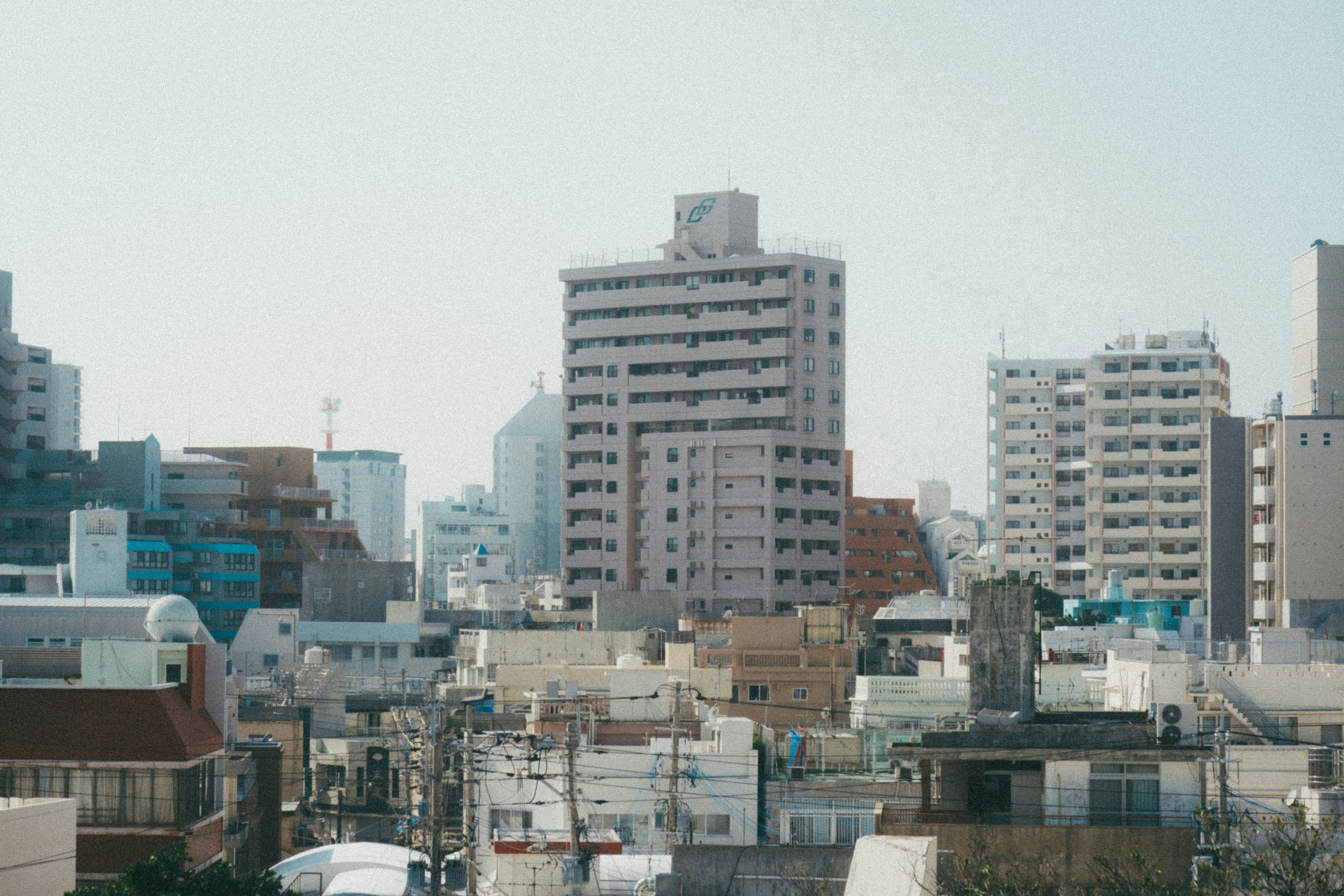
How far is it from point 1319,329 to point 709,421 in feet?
163

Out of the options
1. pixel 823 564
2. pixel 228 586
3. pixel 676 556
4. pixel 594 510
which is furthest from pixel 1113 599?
pixel 228 586

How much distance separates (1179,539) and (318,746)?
274 feet

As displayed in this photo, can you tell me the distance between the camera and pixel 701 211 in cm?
12375

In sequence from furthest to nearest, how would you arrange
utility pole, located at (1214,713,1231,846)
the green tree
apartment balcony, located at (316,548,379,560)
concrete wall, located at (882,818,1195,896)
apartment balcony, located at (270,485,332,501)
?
apartment balcony, located at (270,485,332,501) → apartment balcony, located at (316,548,379,560) → the green tree → concrete wall, located at (882,818,1195,896) → utility pole, located at (1214,713,1231,846)

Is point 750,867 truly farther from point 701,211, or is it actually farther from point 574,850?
point 701,211

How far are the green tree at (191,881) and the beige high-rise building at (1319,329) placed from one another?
61.0 metres

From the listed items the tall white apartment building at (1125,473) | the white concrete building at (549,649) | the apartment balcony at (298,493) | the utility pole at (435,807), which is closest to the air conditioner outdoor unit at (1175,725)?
the utility pole at (435,807)

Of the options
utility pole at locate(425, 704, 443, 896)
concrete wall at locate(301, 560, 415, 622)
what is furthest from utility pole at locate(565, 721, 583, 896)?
concrete wall at locate(301, 560, 415, 622)

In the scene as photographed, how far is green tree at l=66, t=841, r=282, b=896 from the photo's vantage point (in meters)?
31.1

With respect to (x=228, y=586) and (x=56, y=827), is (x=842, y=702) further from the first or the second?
(x=228, y=586)

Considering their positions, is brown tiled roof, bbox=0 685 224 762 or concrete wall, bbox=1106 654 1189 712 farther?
concrete wall, bbox=1106 654 1189 712

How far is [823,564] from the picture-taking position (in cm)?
11938

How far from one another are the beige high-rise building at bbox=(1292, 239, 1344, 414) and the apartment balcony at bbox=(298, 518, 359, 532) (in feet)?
247

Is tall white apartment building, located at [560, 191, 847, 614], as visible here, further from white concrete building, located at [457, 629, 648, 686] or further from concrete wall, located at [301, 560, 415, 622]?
white concrete building, located at [457, 629, 648, 686]
